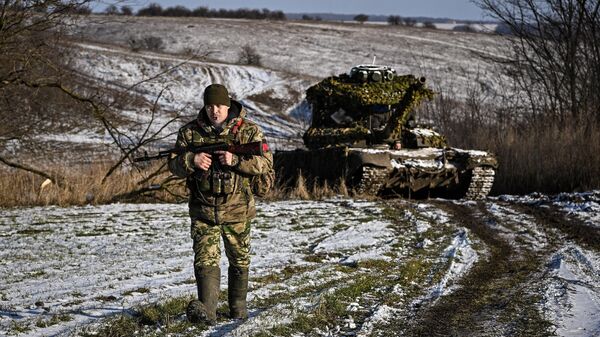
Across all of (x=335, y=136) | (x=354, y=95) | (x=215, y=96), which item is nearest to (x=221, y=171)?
(x=215, y=96)

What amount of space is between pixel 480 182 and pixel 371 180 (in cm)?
249

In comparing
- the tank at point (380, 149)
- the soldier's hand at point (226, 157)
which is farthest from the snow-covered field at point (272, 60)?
the soldier's hand at point (226, 157)

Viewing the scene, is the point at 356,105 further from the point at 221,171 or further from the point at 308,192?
the point at 221,171

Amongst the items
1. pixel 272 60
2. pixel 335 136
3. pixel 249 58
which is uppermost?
pixel 335 136

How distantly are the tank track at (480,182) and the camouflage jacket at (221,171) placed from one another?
11.8 metres

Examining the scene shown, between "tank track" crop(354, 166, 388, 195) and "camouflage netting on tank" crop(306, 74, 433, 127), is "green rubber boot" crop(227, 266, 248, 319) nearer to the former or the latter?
"tank track" crop(354, 166, 388, 195)

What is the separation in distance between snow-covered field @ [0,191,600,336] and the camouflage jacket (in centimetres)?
76

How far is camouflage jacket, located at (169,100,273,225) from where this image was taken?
5836 millimetres

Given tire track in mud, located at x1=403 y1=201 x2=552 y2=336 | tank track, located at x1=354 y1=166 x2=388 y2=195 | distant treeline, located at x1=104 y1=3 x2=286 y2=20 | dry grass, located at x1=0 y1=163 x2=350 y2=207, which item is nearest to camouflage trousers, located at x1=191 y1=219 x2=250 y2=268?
tire track in mud, located at x1=403 y1=201 x2=552 y2=336

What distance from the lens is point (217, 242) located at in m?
5.98

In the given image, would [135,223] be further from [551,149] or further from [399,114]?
[551,149]

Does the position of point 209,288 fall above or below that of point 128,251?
above

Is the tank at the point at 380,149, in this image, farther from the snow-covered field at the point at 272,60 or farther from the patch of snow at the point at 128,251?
the snow-covered field at the point at 272,60

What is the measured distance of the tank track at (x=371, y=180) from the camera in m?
16.3
